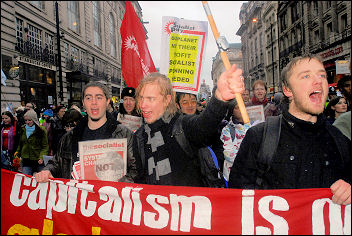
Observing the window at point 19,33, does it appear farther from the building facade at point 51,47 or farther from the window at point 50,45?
the window at point 50,45

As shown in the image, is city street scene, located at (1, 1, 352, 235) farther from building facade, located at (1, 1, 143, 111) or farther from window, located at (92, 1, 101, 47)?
window, located at (92, 1, 101, 47)

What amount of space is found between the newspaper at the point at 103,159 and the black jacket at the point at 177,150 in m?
0.26

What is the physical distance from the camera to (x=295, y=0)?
33.2m

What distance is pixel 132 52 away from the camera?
4785 mm

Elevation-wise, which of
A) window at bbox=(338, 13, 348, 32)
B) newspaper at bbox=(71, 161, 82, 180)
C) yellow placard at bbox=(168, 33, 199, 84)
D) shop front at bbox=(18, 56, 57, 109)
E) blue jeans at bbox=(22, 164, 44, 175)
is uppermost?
window at bbox=(338, 13, 348, 32)

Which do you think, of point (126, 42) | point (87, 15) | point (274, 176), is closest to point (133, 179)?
point (274, 176)

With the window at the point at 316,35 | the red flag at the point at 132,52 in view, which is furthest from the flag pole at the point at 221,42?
the window at the point at 316,35

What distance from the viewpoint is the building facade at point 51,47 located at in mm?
15809

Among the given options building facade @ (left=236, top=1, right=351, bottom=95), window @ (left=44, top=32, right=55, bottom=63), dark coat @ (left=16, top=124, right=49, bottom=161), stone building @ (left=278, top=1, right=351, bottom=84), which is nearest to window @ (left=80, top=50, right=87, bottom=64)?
window @ (left=44, top=32, right=55, bottom=63)

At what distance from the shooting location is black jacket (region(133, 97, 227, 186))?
5.74 ft

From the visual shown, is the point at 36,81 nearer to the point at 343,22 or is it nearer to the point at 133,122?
the point at 133,122

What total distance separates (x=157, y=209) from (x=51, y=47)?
75.5 ft

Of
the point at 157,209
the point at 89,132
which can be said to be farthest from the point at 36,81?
the point at 157,209

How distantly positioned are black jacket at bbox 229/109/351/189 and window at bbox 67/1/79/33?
2557 centimetres
